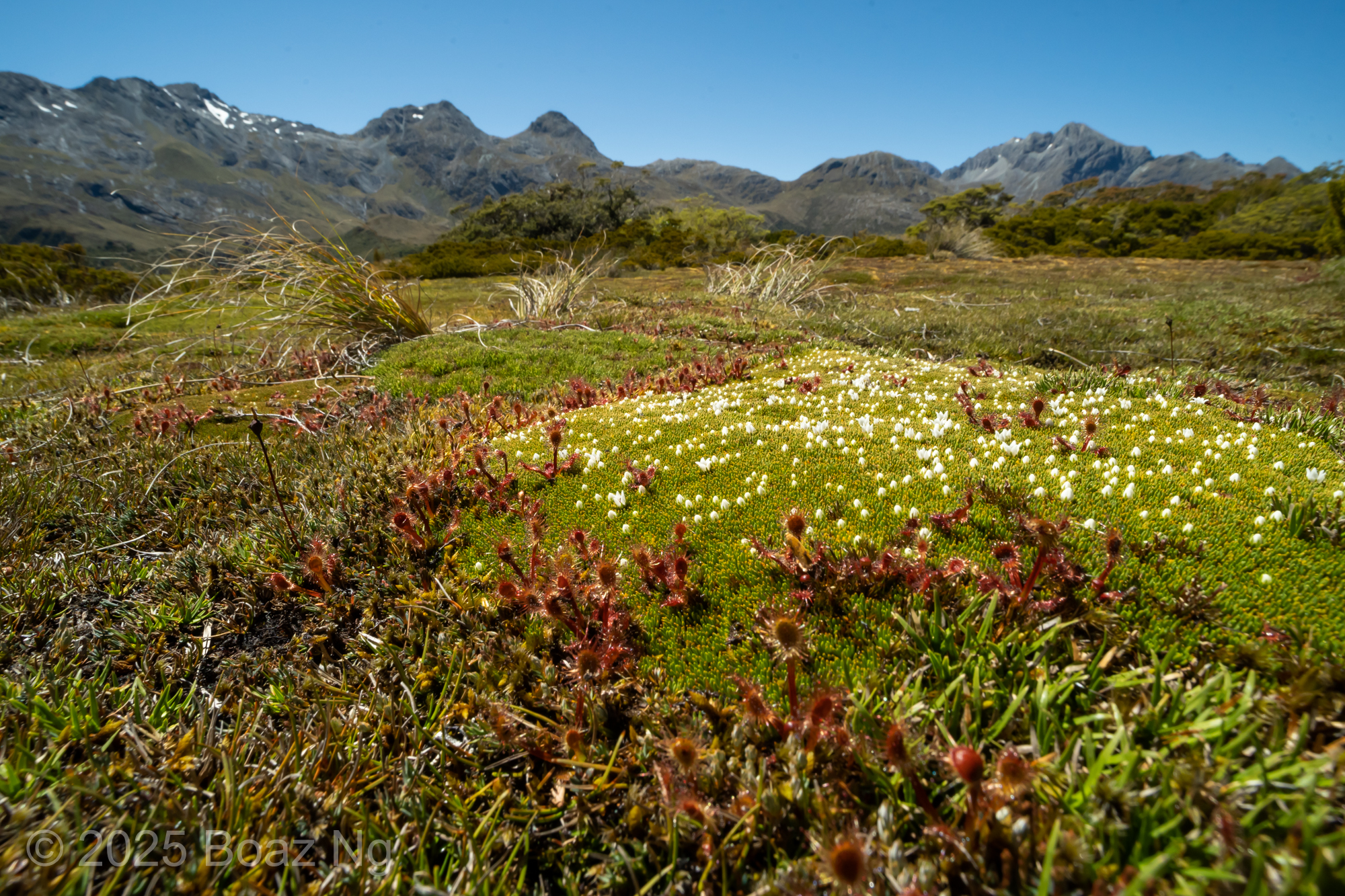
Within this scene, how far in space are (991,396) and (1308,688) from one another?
4.71m

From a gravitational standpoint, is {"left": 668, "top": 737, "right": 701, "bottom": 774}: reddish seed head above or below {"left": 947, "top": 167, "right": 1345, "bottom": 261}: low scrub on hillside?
below

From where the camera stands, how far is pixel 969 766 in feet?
5.61

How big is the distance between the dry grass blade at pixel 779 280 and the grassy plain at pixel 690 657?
12788 mm

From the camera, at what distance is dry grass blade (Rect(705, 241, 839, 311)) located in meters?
17.7

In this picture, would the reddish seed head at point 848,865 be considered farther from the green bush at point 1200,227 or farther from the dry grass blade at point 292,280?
the green bush at point 1200,227

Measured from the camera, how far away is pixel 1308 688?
187cm

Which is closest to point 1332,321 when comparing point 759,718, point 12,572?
point 759,718

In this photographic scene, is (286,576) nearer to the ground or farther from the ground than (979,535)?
nearer to the ground

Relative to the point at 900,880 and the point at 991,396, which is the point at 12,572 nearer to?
the point at 900,880

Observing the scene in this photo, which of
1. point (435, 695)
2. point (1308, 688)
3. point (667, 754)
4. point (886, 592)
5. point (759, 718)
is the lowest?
point (435, 695)

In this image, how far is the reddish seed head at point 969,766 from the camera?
170 centimetres

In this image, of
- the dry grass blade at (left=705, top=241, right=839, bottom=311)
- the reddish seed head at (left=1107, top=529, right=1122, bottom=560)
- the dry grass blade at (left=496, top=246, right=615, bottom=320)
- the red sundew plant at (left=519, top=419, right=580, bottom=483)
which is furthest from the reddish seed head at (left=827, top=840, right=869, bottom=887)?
the dry grass blade at (left=705, top=241, right=839, bottom=311)

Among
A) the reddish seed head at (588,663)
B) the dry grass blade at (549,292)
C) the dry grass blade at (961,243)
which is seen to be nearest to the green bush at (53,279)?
the dry grass blade at (549,292)

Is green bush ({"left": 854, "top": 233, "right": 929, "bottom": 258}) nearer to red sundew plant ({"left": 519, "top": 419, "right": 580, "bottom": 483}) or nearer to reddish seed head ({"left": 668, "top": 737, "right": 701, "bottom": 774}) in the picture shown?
red sundew plant ({"left": 519, "top": 419, "right": 580, "bottom": 483})
